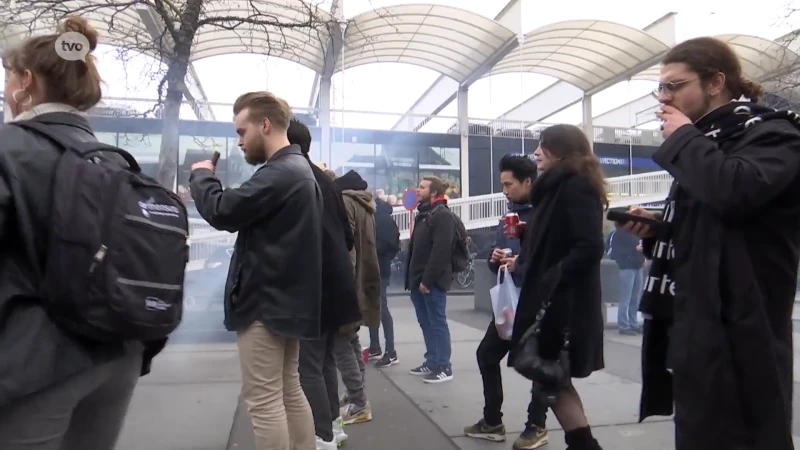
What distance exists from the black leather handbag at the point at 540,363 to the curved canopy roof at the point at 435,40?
14495mm

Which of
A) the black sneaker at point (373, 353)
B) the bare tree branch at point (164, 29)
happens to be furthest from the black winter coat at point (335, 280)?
the black sneaker at point (373, 353)

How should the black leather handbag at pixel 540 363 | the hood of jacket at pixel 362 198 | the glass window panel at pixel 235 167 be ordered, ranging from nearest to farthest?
the black leather handbag at pixel 540 363 < the hood of jacket at pixel 362 198 < the glass window panel at pixel 235 167

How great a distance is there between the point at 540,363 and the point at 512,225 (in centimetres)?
108

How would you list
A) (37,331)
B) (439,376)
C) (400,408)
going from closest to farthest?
(37,331), (400,408), (439,376)

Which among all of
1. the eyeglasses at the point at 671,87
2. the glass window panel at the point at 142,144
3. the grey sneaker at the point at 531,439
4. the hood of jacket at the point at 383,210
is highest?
the glass window panel at the point at 142,144

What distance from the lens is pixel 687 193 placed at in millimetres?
1761

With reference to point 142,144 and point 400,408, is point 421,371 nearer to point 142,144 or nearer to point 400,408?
point 400,408

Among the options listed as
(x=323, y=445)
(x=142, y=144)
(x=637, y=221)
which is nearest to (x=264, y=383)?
(x=323, y=445)

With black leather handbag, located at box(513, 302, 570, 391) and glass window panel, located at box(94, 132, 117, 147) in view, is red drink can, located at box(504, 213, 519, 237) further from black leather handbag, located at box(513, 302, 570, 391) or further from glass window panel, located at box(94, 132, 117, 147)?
glass window panel, located at box(94, 132, 117, 147)

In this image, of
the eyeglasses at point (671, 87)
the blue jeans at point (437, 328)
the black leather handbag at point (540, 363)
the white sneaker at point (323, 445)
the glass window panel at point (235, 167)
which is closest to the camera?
the eyeglasses at point (671, 87)

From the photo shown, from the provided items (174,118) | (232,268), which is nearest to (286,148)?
(232,268)

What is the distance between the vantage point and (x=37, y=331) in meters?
1.43

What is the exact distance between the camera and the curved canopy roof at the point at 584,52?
2039 cm

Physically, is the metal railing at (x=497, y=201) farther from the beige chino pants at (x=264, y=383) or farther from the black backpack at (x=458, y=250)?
the beige chino pants at (x=264, y=383)
